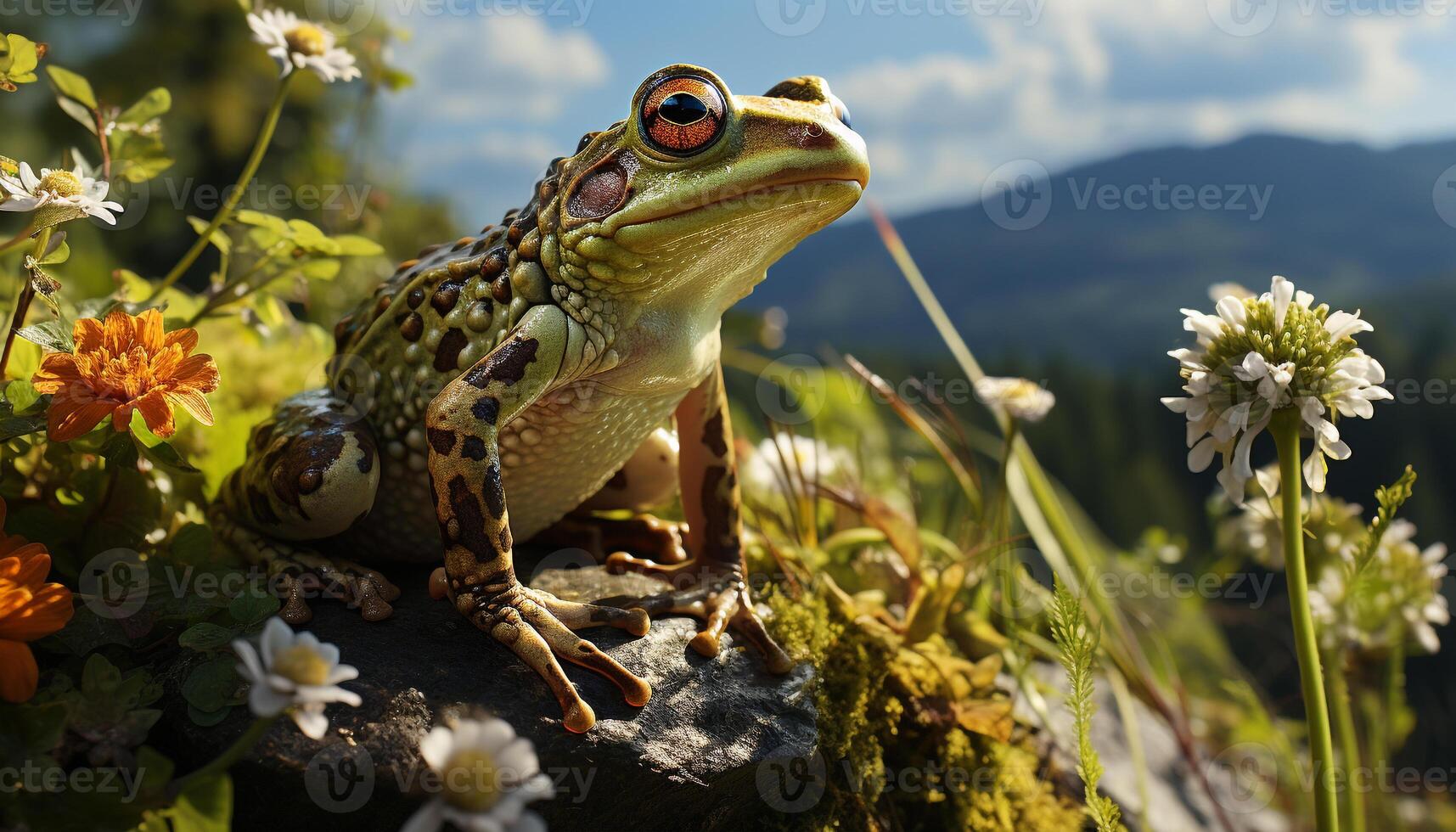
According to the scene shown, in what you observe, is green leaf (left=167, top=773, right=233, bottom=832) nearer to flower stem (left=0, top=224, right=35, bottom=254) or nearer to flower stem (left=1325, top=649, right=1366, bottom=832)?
flower stem (left=0, top=224, right=35, bottom=254)

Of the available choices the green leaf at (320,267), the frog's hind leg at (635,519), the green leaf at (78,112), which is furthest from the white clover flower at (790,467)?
the green leaf at (78,112)

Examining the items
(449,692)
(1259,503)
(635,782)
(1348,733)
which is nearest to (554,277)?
(449,692)

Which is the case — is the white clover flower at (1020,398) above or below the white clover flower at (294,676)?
above

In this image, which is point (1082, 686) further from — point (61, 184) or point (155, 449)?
point (61, 184)

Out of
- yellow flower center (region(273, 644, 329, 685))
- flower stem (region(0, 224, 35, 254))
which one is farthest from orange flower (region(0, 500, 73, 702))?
yellow flower center (region(273, 644, 329, 685))

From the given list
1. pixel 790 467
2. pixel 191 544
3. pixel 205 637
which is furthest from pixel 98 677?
pixel 790 467

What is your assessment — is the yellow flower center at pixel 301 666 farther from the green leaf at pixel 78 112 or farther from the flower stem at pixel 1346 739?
the flower stem at pixel 1346 739

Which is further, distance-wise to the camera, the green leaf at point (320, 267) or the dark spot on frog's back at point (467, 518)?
the green leaf at point (320, 267)
